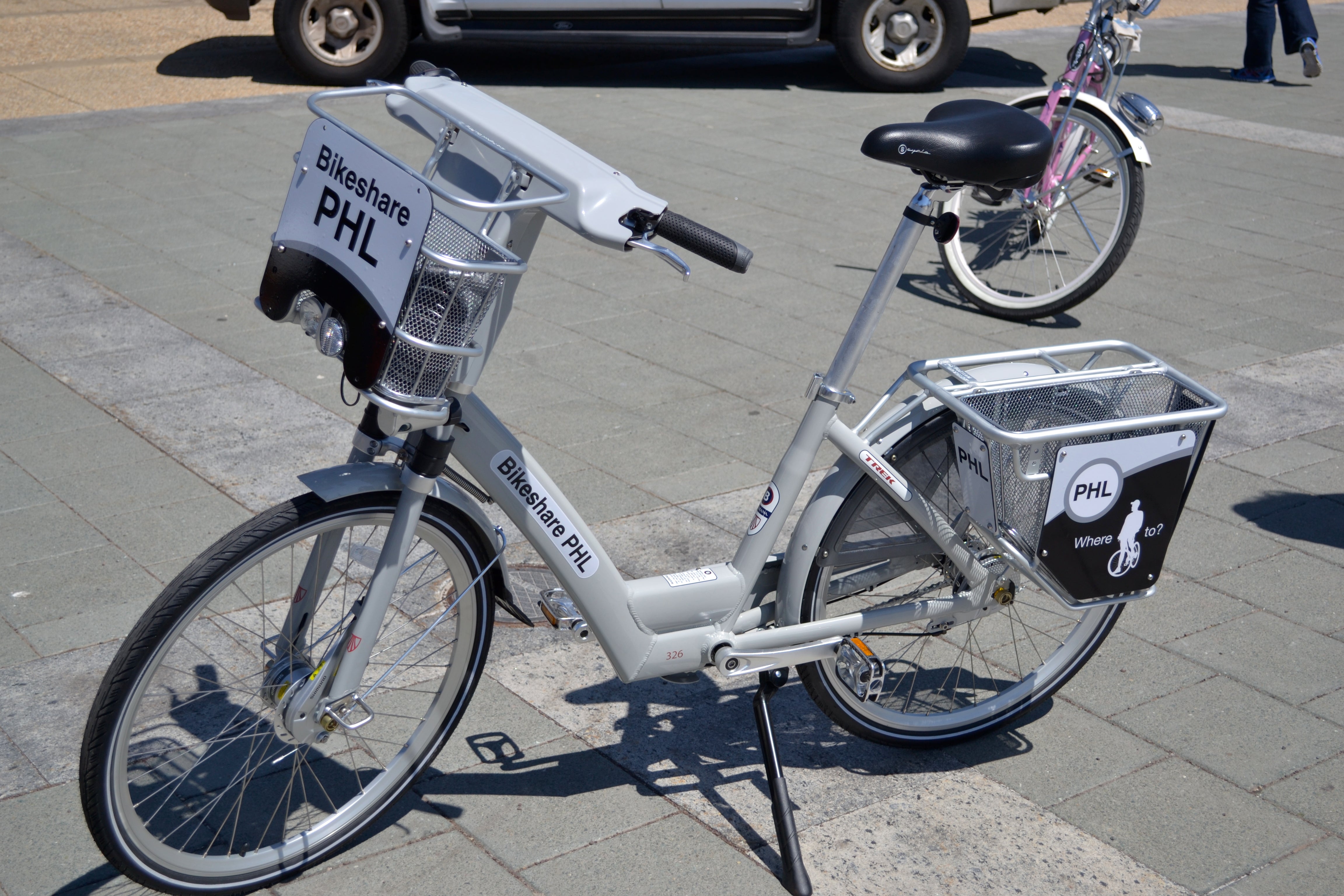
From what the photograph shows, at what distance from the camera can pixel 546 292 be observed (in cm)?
621

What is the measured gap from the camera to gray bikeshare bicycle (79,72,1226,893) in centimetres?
223

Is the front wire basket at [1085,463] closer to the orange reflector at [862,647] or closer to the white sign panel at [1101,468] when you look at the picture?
the white sign panel at [1101,468]

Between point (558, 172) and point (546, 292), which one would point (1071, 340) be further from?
point (558, 172)

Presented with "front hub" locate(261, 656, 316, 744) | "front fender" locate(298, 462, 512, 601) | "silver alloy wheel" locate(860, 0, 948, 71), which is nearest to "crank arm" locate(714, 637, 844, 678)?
"front fender" locate(298, 462, 512, 601)

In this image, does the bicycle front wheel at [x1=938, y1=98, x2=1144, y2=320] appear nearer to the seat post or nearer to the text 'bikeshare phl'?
the seat post

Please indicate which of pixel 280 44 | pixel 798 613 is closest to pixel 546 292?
pixel 798 613

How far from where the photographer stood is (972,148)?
8.80 ft

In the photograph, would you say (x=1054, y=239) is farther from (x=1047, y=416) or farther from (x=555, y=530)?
(x=555, y=530)

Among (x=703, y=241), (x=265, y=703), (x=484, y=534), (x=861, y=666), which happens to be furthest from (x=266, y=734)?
(x=703, y=241)

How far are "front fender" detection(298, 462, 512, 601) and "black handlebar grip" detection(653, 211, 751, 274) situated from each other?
2.30 ft

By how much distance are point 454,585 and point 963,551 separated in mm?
1128

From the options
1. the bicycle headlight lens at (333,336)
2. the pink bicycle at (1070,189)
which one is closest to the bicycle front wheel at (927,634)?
the bicycle headlight lens at (333,336)

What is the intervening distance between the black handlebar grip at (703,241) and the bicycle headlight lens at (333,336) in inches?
22.2

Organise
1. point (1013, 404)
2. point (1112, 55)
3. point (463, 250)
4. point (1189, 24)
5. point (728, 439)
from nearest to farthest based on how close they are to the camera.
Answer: point (463, 250) → point (1013, 404) → point (728, 439) → point (1112, 55) → point (1189, 24)
